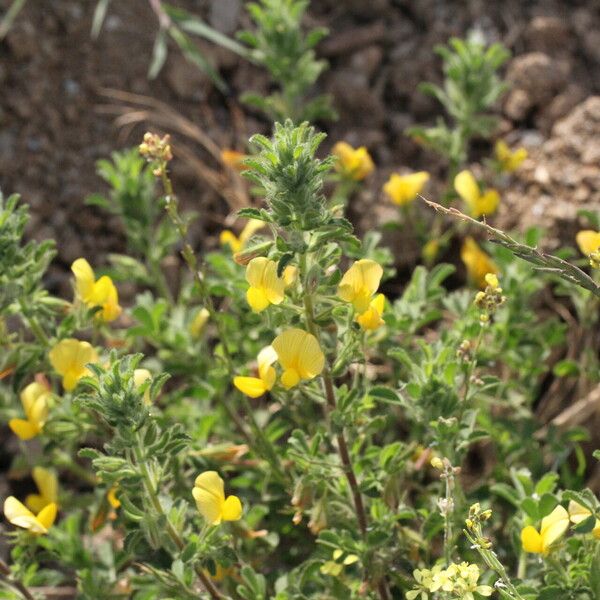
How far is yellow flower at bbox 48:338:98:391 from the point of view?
266 centimetres

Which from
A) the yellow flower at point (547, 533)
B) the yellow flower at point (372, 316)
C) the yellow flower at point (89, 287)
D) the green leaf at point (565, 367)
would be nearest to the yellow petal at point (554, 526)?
the yellow flower at point (547, 533)

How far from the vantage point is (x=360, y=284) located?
2.29m

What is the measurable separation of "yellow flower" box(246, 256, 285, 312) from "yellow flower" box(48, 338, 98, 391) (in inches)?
24.7

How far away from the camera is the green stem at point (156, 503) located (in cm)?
230

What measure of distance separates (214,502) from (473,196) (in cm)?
170

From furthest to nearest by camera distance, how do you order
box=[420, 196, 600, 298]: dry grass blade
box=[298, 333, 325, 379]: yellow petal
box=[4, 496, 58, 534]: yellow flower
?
box=[4, 496, 58, 534]: yellow flower, box=[298, 333, 325, 379]: yellow petal, box=[420, 196, 600, 298]: dry grass blade

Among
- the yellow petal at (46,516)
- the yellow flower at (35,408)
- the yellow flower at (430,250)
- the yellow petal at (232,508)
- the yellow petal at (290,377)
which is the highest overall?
the yellow petal at (290,377)

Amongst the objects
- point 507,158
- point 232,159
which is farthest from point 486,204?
point 232,159

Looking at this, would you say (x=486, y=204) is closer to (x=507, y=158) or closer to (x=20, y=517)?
(x=507, y=158)

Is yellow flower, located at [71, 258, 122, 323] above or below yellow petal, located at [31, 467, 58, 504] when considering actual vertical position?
above

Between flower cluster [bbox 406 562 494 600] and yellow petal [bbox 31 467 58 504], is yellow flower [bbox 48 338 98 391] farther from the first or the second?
flower cluster [bbox 406 562 494 600]

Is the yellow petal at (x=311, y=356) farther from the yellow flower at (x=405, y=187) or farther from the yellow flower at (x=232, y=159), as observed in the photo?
the yellow flower at (x=232, y=159)

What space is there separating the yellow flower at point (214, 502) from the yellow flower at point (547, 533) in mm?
678

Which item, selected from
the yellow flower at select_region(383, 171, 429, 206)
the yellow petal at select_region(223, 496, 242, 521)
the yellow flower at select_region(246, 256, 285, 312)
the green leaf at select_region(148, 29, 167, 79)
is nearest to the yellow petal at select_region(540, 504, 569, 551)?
the yellow petal at select_region(223, 496, 242, 521)
